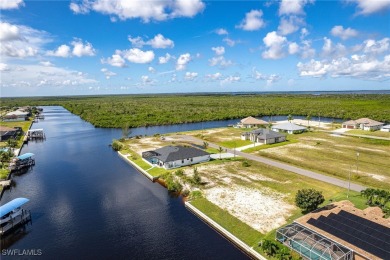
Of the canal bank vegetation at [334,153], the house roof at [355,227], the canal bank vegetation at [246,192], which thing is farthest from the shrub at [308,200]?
the canal bank vegetation at [334,153]

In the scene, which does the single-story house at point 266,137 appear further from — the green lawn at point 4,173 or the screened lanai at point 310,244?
the green lawn at point 4,173

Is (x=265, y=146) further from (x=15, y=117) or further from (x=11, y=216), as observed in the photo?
(x=15, y=117)

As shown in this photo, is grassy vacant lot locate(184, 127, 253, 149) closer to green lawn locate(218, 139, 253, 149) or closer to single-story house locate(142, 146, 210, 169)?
green lawn locate(218, 139, 253, 149)

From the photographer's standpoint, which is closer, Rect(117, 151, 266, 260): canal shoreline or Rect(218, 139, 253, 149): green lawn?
Rect(117, 151, 266, 260): canal shoreline

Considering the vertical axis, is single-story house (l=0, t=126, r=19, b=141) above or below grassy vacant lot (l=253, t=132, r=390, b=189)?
above

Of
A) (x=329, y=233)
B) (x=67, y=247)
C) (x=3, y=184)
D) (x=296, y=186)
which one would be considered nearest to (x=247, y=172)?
(x=296, y=186)

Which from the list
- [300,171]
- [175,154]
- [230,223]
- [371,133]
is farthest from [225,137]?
[230,223]

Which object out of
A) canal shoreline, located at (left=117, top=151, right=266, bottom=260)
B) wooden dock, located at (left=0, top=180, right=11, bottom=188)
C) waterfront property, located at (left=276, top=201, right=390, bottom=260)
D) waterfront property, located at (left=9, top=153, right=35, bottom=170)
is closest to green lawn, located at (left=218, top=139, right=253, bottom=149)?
canal shoreline, located at (left=117, top=151, right=266, bottom=260)
